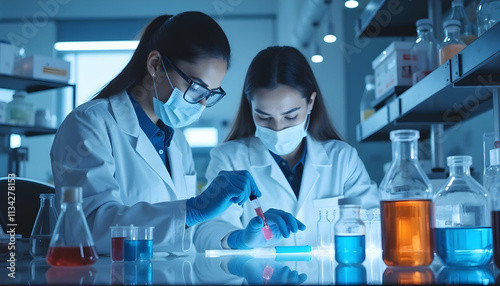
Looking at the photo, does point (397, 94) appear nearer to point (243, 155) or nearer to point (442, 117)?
point (442, 117)

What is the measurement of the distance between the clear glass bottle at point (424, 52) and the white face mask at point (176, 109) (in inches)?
35.4

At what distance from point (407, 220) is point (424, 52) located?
4.66 feet

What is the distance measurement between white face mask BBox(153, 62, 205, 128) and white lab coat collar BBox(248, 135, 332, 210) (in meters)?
0.43

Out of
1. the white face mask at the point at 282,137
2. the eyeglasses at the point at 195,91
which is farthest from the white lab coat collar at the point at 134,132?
the white face mask at the point at 282,137

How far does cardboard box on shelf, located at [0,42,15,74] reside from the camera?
3.97 metres

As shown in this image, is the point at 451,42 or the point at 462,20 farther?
the point at 462,20

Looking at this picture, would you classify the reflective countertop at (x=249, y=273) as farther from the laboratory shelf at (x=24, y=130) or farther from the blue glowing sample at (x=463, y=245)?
the laboratory shelf at (x=24, y=130)

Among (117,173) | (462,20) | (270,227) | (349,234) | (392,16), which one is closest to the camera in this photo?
(349,234)

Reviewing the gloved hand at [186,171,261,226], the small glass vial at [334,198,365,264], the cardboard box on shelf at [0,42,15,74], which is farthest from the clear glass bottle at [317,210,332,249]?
the cardboard box on shelf at [0,42,15,74]

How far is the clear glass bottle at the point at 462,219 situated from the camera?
97cm

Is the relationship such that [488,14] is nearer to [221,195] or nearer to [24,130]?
[221,195]

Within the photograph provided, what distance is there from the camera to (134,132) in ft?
5.60

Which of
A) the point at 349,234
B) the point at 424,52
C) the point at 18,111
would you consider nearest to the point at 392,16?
the point at 424,52

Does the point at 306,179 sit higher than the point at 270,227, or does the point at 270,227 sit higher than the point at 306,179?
the point at 306,179
